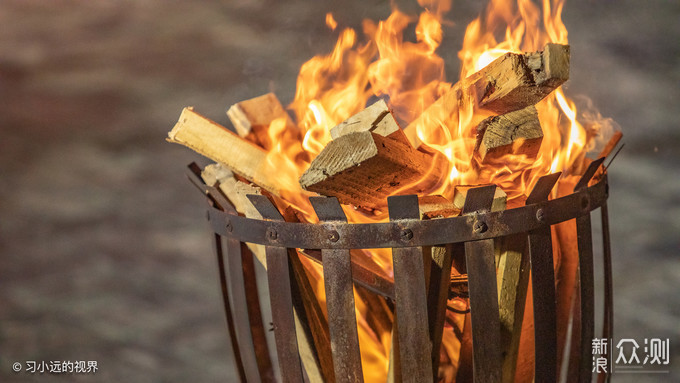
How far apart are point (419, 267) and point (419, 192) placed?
0.22 m

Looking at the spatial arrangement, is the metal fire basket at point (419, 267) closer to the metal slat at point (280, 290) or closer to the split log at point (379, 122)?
the metal slat at point (280, 290)

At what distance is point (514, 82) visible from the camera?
1.30 metres

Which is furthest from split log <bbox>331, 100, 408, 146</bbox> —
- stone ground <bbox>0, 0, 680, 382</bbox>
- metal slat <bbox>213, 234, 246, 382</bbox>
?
stone ground <bbox>0, 0, 680, 382</bbox>

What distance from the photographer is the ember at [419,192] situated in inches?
48.9

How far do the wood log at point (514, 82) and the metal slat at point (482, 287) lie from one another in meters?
0.25

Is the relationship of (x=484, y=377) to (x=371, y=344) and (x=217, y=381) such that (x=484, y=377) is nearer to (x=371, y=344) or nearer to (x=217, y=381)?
(x=371, y=344)

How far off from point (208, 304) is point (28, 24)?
1.37m

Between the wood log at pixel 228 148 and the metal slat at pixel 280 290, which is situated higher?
the wood log at pixel 228 148

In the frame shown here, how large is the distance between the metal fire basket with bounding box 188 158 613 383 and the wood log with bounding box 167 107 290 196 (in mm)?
165

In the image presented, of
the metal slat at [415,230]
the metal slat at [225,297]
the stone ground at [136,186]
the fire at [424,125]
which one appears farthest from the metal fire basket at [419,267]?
the stone ground at [136,186]

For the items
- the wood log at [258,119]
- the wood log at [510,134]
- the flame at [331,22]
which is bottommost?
the wood log at [510,134]

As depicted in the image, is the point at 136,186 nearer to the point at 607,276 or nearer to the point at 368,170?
the point at 368,170

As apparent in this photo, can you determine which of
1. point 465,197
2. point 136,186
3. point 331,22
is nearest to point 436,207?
Answer: point 465,197

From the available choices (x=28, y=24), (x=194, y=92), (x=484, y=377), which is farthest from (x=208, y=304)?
(x=484, y=377)
